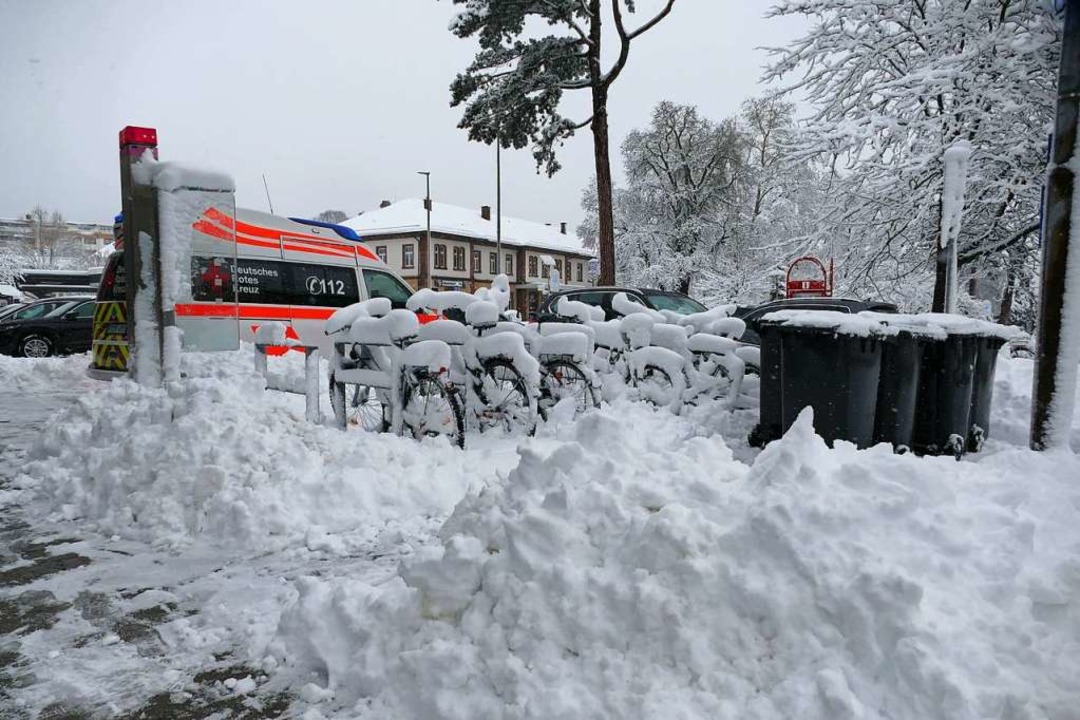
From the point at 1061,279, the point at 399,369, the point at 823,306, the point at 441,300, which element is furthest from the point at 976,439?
the point at 399,369

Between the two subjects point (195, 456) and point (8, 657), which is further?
point (195, 456)

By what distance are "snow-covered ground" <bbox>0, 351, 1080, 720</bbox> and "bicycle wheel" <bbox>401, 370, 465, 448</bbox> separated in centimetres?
178

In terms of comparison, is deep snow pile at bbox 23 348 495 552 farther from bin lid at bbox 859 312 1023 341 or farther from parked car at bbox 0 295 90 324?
parked car at bbox 0 295 90 324

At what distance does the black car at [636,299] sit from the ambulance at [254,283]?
9.43 ft

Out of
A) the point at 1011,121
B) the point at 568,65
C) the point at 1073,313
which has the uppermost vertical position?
the point at 568,65

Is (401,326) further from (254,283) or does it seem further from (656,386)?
(254,283)

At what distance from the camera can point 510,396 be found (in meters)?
6.25

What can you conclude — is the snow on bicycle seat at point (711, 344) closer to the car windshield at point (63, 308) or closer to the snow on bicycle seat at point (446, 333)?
the snow on bicycle seat at point (446, 333)

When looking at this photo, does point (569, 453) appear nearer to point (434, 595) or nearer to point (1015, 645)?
point (434, 595)

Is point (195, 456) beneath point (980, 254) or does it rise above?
beneath

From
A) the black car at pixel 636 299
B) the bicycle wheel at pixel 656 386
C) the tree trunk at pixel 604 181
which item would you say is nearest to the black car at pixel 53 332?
the black car at pixel 636 299

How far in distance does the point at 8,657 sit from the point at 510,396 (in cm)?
398

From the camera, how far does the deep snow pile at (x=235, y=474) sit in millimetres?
4270

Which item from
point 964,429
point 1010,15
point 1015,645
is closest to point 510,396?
point 964,429
